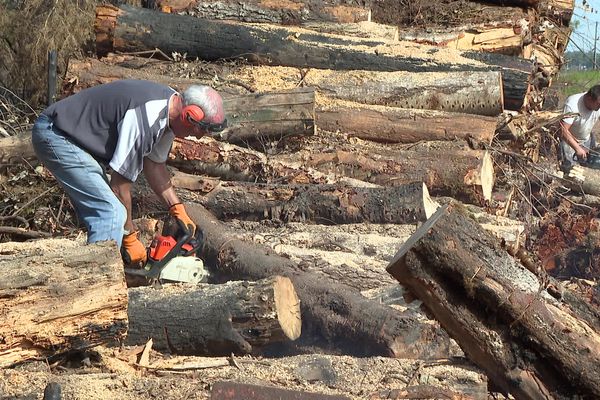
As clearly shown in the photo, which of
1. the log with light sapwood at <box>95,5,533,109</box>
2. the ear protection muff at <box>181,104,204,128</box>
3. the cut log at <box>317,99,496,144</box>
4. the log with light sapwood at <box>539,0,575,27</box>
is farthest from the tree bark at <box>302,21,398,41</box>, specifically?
the ear protection muff at <box>181,104,204,128</box>

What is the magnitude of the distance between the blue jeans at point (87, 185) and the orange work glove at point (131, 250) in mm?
105

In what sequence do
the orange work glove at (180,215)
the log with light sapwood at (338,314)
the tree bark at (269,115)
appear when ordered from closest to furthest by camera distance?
the log with light sapwood at (338,314), the orange work glove at (180,215), the tree bark at (269,115)

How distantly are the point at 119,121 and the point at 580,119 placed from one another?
7482 millimetres

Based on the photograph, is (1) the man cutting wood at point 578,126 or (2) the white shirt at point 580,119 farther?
(2) the white shirt at point 580,119

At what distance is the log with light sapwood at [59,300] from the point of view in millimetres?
3871

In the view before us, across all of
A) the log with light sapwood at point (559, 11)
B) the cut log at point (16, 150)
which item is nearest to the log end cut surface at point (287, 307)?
the cut log at point (16, 150)

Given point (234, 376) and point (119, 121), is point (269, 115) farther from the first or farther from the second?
point (234, 376)

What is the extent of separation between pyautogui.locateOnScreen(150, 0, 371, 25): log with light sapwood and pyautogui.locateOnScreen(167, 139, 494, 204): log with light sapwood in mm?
2563

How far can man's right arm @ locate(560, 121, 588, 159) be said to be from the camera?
10828 mm

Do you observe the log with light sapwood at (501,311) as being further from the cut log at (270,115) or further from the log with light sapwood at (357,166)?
the cut log at (270,115)

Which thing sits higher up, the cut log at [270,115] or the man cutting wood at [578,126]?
the cut log at [270,115]

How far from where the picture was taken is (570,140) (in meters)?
10.9

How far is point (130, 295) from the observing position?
→ 5.07 m

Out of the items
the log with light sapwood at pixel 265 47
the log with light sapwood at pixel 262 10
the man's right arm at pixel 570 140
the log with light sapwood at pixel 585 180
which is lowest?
the log with light sapwood at pixel 585 180
